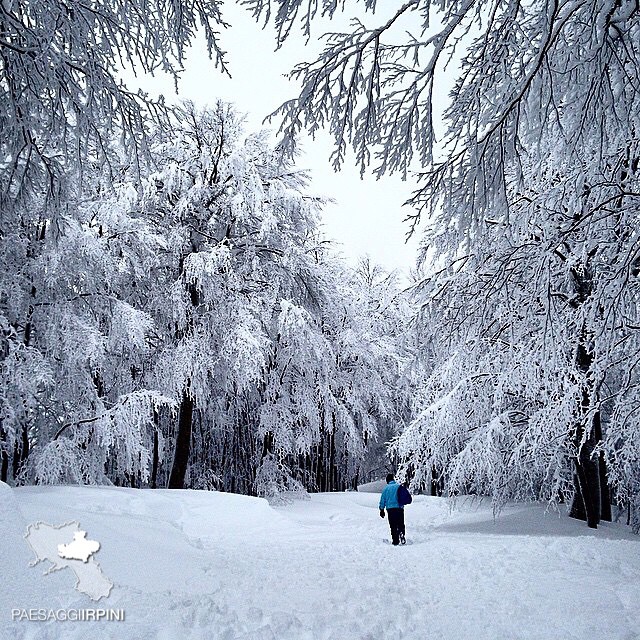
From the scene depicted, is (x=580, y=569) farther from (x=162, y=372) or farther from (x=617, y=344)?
(x=162, y=372)

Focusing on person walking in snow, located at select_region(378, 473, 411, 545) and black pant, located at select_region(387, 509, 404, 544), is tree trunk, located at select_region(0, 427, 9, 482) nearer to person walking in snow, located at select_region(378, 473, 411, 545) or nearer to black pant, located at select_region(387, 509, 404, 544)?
person walking in snow, located at select_region(378, 473, 411, 545)

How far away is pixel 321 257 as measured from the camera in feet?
56.0

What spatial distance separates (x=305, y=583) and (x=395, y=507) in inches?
164

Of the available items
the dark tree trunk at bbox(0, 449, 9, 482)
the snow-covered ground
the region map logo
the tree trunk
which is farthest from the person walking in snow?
the dark tree trunk at bbox(0, 449, 9, 482)

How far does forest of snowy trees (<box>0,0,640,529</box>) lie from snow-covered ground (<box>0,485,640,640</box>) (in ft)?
6.62

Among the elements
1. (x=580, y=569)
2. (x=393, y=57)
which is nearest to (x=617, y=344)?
(x=580, y=569)

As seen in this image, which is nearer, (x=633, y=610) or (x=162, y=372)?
(x=633, y=610)

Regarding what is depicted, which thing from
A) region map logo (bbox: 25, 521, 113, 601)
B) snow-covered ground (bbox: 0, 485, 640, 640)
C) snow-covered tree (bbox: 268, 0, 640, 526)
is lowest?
snow-covered ground (bbox: 0, 485, 640, 640)

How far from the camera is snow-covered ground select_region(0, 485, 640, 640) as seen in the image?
3514 mm

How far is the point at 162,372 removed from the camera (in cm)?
A: 1241

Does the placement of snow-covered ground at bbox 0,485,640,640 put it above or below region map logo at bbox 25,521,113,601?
below

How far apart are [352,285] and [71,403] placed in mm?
13239

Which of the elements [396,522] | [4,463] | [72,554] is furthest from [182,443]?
[72,554]

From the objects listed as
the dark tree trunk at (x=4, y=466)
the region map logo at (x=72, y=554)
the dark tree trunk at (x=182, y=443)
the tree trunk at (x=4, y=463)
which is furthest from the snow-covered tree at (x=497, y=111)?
the dark tree trunk at (x=4, y=466)
